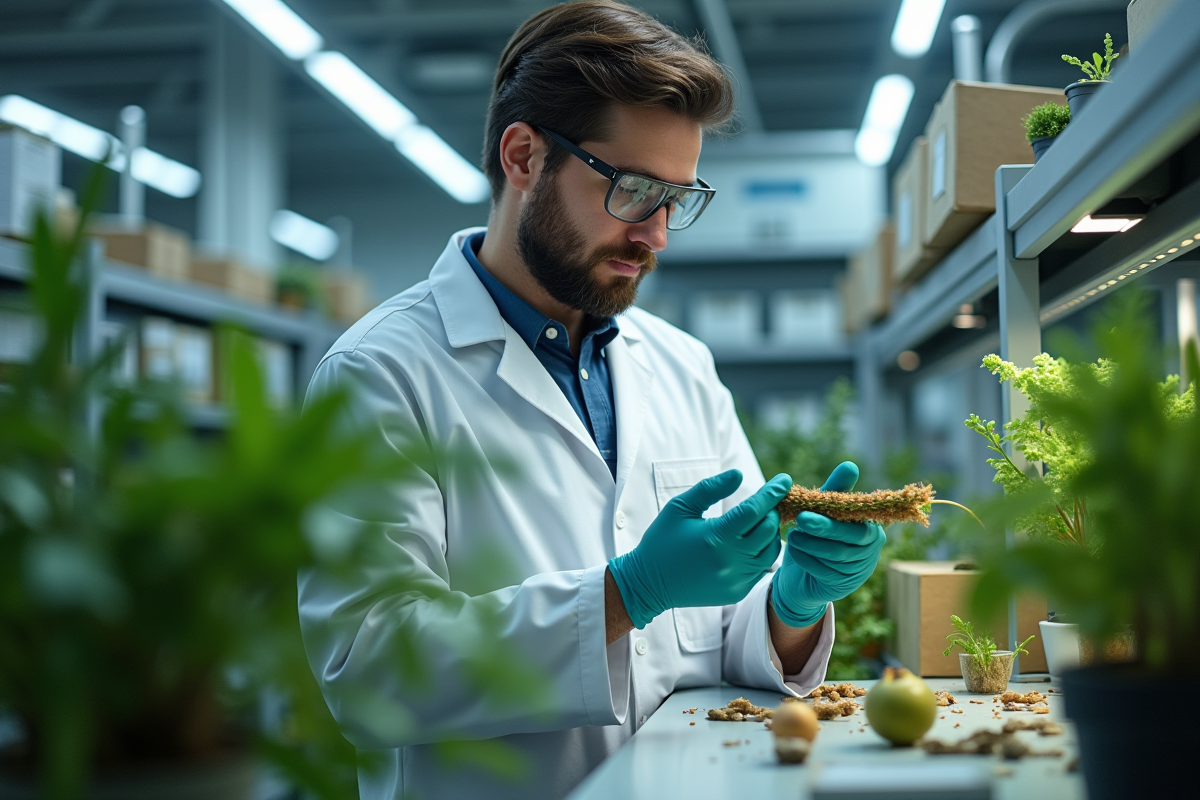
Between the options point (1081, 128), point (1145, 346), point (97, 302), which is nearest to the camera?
point (1145, 346)

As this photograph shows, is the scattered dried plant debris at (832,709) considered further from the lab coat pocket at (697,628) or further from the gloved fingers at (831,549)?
the lab coat pocket at (697,628)

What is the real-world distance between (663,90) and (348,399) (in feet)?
3.55

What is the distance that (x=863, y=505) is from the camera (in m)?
1.24

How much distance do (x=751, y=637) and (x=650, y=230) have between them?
656 millimetres

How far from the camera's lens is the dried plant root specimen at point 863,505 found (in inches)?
48.8

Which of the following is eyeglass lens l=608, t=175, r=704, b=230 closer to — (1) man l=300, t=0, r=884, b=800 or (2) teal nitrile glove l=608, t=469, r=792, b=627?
(1) man l=300, t=0, r=884, b=800

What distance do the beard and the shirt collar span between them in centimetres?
5

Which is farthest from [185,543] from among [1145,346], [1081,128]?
[1081,128]

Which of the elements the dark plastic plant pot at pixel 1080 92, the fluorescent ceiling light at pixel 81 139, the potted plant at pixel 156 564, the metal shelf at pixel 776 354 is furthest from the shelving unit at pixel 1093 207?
the fluorescent ceiling light at pixel 81 139

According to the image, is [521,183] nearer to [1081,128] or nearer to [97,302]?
[1081,128]

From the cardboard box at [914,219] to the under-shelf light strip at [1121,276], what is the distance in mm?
367

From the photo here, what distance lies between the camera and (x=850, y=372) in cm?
411

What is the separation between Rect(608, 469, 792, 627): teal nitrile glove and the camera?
3.92 ft

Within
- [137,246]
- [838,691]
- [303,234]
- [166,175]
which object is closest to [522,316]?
[838,691]
